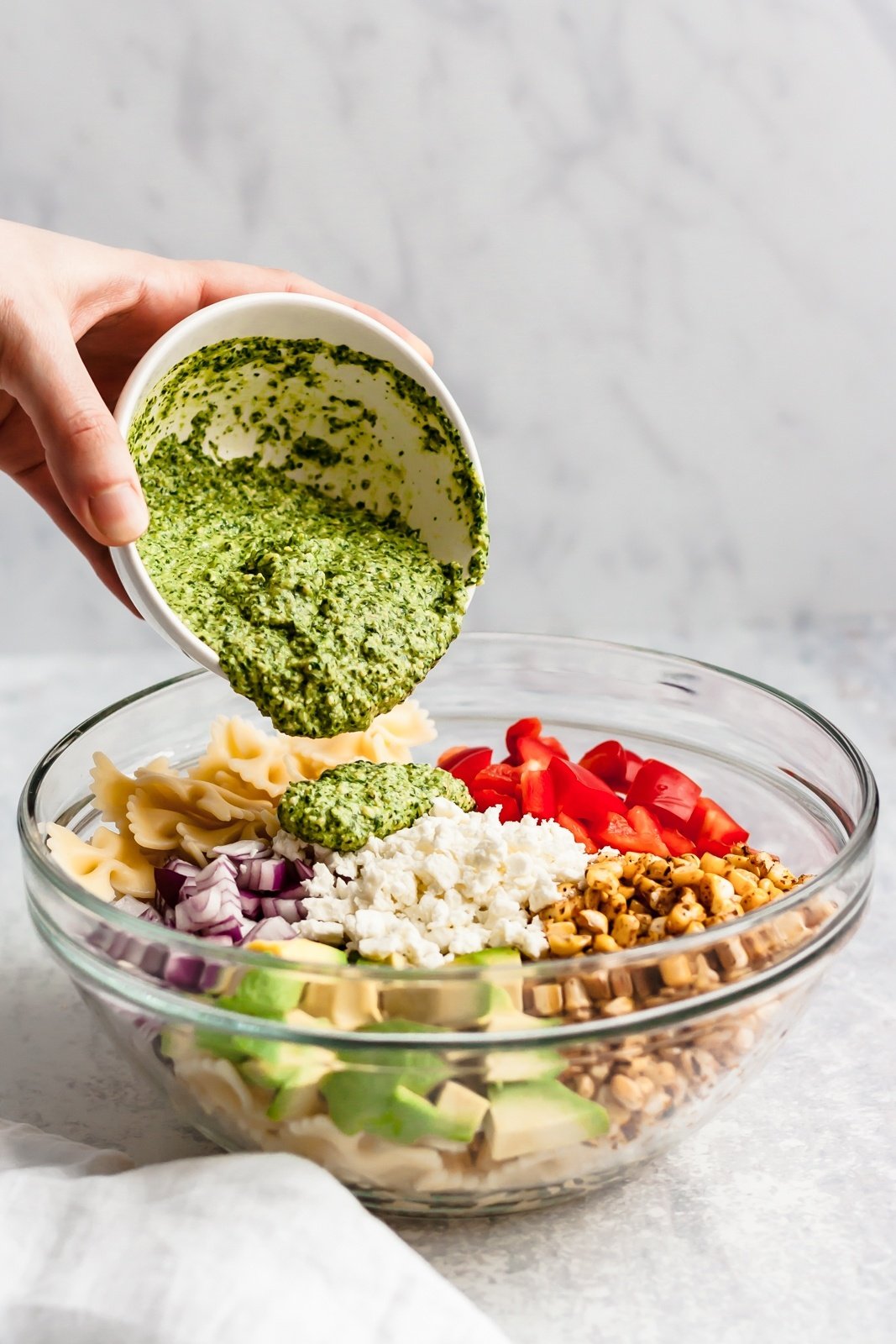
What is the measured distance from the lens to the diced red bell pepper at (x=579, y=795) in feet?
6.47

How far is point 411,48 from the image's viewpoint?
328cm

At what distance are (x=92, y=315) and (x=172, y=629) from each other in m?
0.58

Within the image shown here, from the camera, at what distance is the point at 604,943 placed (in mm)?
1552

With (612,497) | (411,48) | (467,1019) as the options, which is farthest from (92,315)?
(612,497)

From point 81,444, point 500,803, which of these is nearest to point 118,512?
point 81,444

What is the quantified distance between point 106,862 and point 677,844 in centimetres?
77

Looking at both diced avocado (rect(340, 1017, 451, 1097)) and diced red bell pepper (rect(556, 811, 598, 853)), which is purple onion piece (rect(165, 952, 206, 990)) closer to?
diced avocado (rect(340, 1017, 451, 1097))

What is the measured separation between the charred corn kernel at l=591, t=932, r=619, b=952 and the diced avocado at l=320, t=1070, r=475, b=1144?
26 cm

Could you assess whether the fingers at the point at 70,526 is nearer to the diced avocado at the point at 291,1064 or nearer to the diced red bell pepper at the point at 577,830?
the diced red bell pepper at the point at 577,830

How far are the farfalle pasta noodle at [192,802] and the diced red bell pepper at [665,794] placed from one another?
0.38 m

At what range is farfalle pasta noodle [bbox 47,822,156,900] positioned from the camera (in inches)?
70.5

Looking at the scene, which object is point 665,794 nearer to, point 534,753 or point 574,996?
point 534,753

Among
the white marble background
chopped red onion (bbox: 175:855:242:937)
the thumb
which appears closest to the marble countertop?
chopped red onion (bbox: 175:855:242:937)

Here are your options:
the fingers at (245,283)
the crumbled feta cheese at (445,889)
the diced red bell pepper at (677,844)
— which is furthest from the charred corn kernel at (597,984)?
the fingers at (245,283)
